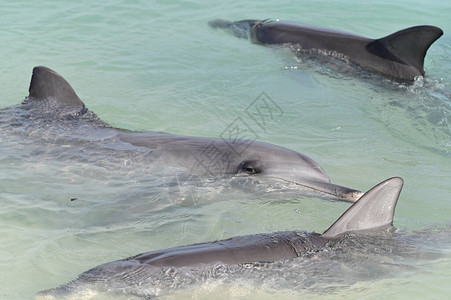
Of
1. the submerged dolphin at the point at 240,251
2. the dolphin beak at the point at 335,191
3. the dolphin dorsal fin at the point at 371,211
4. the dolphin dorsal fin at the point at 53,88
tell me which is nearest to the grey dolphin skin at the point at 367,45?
the dolphin beak at the point at 335,191

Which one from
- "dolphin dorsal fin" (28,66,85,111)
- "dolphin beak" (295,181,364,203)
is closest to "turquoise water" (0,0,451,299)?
"dolphin beak" (295,181,364,203)

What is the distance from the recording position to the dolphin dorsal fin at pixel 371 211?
6238 millimetres

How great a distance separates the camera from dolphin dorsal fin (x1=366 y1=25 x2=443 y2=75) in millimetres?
11570

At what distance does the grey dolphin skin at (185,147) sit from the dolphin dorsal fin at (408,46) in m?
4.74

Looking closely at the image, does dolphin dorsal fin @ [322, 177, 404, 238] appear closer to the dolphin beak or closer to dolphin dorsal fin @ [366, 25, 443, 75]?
the dolphin beak

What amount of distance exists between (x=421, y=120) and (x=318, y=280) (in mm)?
5550

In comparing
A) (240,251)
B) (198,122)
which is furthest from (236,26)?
(240,251)

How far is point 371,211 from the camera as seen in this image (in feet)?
20.8

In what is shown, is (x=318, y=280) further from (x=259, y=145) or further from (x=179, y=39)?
(x=179, y=39)

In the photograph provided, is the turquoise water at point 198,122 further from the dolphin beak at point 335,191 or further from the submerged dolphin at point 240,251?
the submerged dolphin at point 240,251

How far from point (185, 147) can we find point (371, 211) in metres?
2.92

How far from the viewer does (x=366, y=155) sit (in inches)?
Result: 372

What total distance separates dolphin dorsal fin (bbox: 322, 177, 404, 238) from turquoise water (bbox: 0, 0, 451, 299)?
571 mm

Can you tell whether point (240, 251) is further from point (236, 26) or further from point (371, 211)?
point (236, 26)
